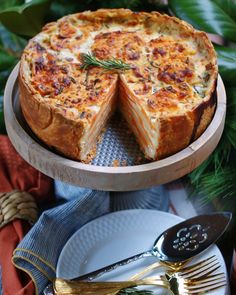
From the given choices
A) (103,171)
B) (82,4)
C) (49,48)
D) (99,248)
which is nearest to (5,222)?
(99,248)

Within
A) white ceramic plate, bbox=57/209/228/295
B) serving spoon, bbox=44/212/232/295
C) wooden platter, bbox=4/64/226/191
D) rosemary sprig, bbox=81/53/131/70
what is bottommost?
white ceramic plate, bbox=57/209/228/295

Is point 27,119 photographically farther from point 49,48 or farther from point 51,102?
point 49,48

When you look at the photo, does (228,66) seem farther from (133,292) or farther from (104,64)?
(133,292)

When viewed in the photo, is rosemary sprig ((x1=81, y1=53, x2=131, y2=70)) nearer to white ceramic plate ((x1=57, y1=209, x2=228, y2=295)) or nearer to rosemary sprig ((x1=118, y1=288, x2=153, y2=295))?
white ceramic plate ((x1=57, y1=209, x2=228, y2=295))

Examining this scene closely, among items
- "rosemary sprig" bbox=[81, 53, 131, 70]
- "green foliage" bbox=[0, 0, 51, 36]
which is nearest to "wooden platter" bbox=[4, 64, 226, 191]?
"rosemary sprig" bbox=[81, 53, 131, 70]

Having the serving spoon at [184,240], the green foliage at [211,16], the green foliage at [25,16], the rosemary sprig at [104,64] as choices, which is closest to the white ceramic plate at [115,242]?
the serving spoon at [184,240]

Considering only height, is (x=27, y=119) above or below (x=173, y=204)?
above
